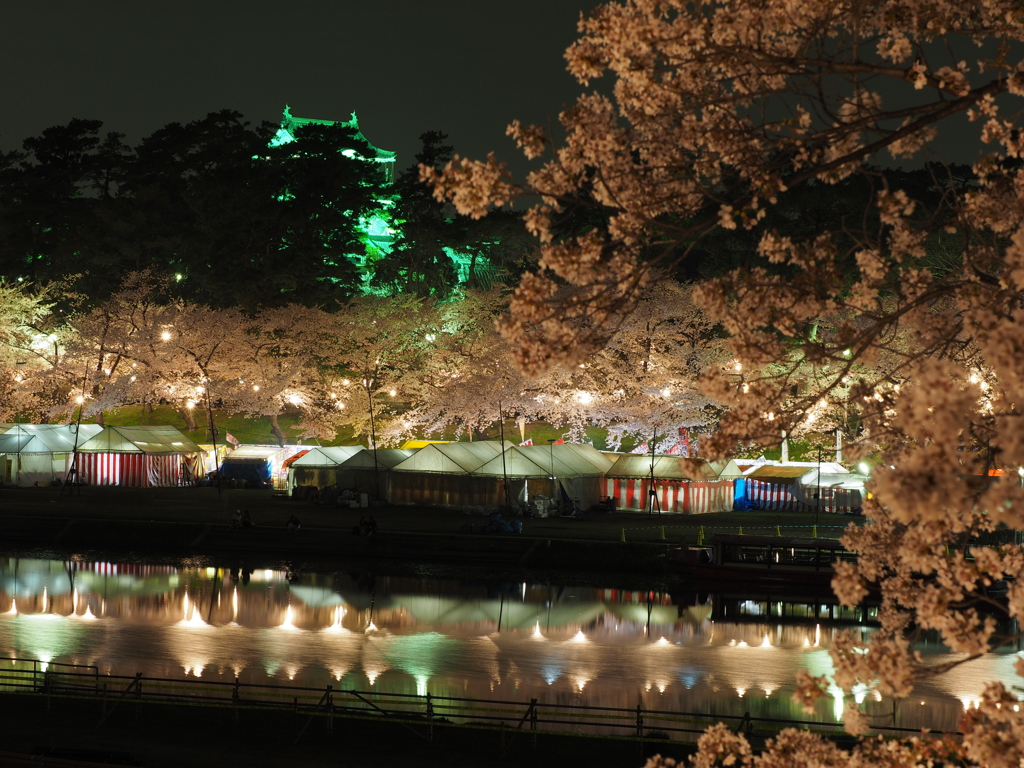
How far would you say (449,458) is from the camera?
40.7m

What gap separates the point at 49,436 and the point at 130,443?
366 cm

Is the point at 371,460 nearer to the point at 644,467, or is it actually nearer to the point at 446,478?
the point at 446,478

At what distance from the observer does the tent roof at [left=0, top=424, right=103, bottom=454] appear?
1845 inches

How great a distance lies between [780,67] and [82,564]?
30.3 meters

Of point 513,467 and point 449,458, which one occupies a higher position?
point 449,458

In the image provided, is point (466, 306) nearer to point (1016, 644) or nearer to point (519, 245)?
point (519, 245)

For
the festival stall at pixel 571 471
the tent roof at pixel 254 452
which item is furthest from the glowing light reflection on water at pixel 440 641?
the tent roof at pixel 254 452

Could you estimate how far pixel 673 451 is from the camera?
4697cm

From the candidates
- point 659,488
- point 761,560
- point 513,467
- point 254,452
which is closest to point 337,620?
point 761,560

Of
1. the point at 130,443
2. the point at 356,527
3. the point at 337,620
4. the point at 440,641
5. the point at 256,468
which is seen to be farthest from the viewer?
the point at 256,468

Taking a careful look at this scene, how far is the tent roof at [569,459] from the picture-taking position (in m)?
40.0

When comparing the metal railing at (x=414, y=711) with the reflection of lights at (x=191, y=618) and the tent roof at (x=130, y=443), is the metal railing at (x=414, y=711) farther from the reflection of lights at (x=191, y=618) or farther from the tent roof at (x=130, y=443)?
the tent roof at (x=130, y=443)

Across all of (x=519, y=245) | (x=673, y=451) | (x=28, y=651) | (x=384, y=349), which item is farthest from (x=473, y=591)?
(x=519, y=245)

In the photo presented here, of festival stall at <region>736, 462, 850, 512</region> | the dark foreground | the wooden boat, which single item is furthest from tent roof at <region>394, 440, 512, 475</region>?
the dark foreground
